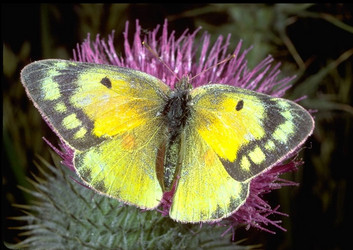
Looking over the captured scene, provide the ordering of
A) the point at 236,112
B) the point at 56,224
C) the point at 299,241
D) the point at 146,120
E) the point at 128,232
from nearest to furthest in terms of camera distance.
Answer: the point at 236,112 < the point at 146,120 < the point at 128,232 < the point at 56,224 < the point at 299,241

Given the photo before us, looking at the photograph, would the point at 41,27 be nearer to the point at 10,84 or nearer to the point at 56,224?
the point at 10,84

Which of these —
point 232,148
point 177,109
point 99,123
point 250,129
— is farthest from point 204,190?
point 99,123

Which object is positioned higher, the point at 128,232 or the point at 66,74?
the point at 66,74

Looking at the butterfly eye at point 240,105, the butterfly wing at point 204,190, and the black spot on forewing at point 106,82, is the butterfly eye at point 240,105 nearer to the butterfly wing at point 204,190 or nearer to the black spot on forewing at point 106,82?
the butterfly wing at point 204,190

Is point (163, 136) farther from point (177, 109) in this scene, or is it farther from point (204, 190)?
point (204, 190)

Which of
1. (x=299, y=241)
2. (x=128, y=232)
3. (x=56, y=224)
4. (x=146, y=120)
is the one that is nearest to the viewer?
(x=146, y=120)

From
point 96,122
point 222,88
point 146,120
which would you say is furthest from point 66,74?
point 222,88

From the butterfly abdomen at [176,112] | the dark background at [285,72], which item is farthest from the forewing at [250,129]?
the dark background at [285,72]
